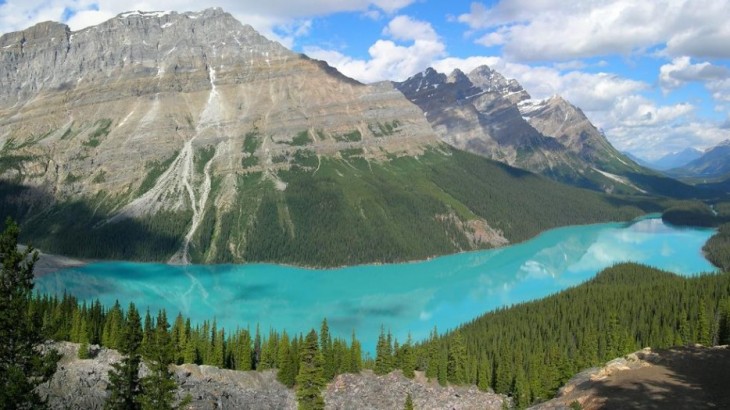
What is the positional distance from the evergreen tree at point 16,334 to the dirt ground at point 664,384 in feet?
97.3

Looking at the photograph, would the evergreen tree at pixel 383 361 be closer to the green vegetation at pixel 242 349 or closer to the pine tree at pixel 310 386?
the green vegetation at pixel 242 349

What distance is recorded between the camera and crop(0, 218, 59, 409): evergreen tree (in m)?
25.0

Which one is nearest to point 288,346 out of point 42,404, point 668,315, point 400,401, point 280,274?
point 400,401

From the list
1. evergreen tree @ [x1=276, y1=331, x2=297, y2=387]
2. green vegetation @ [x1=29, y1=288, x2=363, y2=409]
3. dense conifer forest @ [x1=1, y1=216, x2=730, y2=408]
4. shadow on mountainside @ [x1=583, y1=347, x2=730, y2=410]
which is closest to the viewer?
shadow on mountainside @ [x1=583, y1=347, x2=730, y2=410]

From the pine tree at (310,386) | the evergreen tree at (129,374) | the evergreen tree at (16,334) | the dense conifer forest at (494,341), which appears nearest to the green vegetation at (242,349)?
the pine tree at (310,386)

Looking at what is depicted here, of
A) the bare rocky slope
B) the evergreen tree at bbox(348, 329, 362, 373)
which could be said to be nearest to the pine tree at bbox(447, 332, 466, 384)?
the bare rocky slope

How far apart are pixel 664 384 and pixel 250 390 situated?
40385 millimetres

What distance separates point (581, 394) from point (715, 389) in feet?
25.3

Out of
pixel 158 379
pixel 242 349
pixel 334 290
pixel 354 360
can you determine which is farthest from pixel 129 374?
pixel 334 290

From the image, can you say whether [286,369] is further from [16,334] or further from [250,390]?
[16,334]

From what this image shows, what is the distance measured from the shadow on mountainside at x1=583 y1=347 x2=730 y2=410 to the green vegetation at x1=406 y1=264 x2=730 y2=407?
81.0ft

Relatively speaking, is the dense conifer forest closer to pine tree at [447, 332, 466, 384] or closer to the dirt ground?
pine tree at [447, 332, 466, 384]

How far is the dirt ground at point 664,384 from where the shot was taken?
33.8 metres

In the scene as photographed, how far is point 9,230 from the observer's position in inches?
1011
